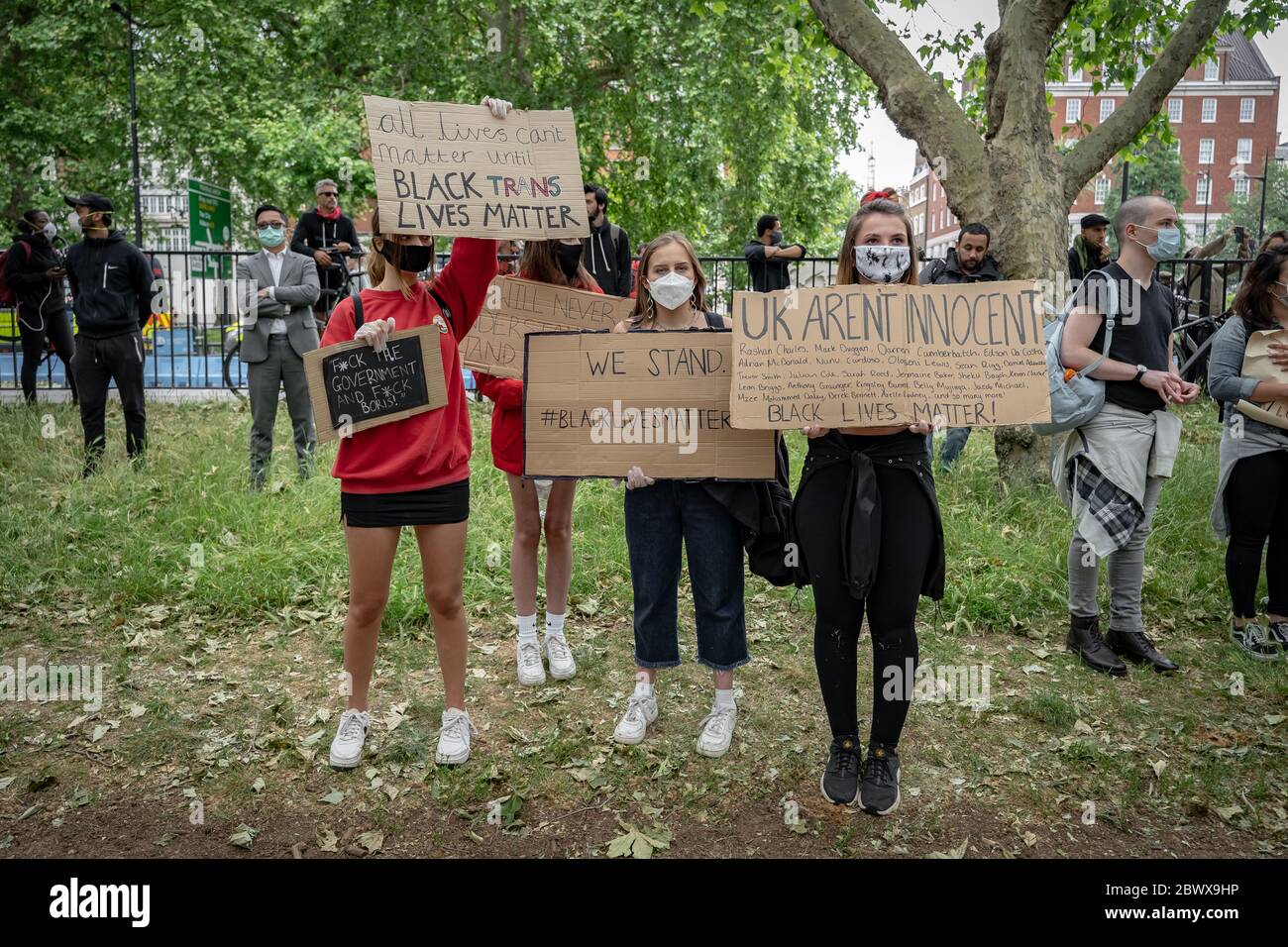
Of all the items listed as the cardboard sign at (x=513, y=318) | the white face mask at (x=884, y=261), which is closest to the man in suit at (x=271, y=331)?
the cardboard sign at (x=513, y=318)

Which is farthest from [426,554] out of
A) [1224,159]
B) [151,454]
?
[1224,159]

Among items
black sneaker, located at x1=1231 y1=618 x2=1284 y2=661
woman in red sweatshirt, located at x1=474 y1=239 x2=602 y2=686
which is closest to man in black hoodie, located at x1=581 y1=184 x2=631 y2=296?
woman in red sweatshirt, located at x1=474 y1=239 x2=602 y2=686

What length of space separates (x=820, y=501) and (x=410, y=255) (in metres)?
1.76

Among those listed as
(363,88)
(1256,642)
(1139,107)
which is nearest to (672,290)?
(1256,642)

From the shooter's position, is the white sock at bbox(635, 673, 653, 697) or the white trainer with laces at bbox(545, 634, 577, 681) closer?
the white sock at bbox(635, 673, 653, 697)

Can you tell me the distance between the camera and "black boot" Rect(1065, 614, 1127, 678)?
4941 millimetres

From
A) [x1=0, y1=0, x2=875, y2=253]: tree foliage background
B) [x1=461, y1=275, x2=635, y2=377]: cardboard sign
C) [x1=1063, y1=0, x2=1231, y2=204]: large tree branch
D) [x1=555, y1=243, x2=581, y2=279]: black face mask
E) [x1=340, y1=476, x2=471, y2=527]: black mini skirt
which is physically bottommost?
[x1=340, y1=476, x2=471, y2=527]: black mini skirt

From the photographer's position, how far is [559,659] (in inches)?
193

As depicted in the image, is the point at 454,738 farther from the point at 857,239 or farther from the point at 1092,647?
the point at 1092,647

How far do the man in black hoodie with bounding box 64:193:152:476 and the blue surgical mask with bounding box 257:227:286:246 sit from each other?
1285 millimetres

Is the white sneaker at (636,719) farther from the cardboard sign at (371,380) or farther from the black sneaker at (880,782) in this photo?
the cardboard sign at (371,380)

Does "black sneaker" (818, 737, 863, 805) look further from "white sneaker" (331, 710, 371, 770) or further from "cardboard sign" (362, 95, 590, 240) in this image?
"cardboard sign" (362, 95, 590, 240)

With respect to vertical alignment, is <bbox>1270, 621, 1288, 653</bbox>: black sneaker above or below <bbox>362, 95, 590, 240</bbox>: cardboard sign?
below

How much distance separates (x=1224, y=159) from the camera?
2704 inches
